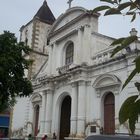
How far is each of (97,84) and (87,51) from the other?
8.22ft

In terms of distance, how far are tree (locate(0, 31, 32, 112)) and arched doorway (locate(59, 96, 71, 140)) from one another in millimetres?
5963

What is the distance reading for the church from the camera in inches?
622

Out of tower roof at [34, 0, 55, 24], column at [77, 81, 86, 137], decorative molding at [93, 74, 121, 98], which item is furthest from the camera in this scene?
tower roof at [34, 0, 55, 24]

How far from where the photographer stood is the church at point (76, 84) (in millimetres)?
15805

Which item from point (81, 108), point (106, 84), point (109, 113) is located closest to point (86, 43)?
point (106, 84)

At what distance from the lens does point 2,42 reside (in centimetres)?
1386

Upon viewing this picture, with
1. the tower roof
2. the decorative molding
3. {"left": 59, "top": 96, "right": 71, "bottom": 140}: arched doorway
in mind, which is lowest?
{"left": 59, "top": 96, "right": 71, "bottom": 140}: arched doorway

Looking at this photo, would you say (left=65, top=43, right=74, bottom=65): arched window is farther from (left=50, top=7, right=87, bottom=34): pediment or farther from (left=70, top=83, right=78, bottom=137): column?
(left=70, top=83, right=78, bottom=137): column

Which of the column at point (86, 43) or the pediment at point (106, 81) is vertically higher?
the column at point (86, 43)

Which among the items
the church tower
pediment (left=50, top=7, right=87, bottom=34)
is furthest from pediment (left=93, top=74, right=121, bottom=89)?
the church tower

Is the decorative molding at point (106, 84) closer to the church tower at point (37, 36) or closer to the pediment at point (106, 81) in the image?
the pediment at point (106, 81)

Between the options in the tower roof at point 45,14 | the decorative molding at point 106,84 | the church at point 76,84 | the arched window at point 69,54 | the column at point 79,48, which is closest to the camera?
the decorative molding at point 106,84

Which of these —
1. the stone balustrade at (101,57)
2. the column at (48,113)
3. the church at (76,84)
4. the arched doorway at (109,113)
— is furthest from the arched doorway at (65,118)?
the arched doorway at (109,113)

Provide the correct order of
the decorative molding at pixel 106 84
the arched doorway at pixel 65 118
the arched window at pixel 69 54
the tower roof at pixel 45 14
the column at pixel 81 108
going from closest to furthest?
1. the decorative molding at pixel 106 84
2. the column at pixel 81 108
3. the arched doorway at pixel 65 118
4. the arched window at pixel 69 54
5. the tower roof at pixel 45 14
